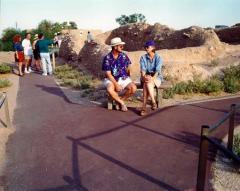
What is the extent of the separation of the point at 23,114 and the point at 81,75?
570cm

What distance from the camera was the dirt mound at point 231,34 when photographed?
65.3 feet

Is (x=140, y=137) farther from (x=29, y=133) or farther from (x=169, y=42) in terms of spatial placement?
(x=169, y=42)

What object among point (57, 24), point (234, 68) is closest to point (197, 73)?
point (234, 68)

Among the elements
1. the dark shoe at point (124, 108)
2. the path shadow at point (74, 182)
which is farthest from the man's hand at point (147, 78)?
the path shadow at point (74, 182)

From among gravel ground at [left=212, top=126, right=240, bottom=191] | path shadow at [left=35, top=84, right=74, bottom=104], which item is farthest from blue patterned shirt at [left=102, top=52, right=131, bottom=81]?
gravel ground at [left=212, top=126, right=240, bottom=191]

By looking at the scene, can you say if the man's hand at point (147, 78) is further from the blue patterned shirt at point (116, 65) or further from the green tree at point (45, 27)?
the green tree at point (45, 27)

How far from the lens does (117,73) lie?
7.71 m

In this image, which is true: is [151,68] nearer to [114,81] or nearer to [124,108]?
[114,81]

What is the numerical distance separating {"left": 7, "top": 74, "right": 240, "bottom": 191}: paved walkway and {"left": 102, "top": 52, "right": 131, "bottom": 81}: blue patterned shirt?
0.84 metres

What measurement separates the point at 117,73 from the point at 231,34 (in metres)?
14.4

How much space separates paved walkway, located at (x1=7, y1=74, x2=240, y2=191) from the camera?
4.38 metres

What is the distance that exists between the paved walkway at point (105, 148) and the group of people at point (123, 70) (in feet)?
1.50

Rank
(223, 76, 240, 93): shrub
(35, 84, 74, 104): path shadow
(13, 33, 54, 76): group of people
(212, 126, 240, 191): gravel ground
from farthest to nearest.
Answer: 1. (13, 33, 54, 76): group of people
2. (35, 84, 74, 104): path shadow
3. (223, 76, 240, 93): shrub
4. (212, 126, 240, 191): gravel ground

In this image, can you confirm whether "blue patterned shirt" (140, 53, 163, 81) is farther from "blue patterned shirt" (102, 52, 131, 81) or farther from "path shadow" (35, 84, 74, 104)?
"path shadow" (35, 84, 74, 104)
